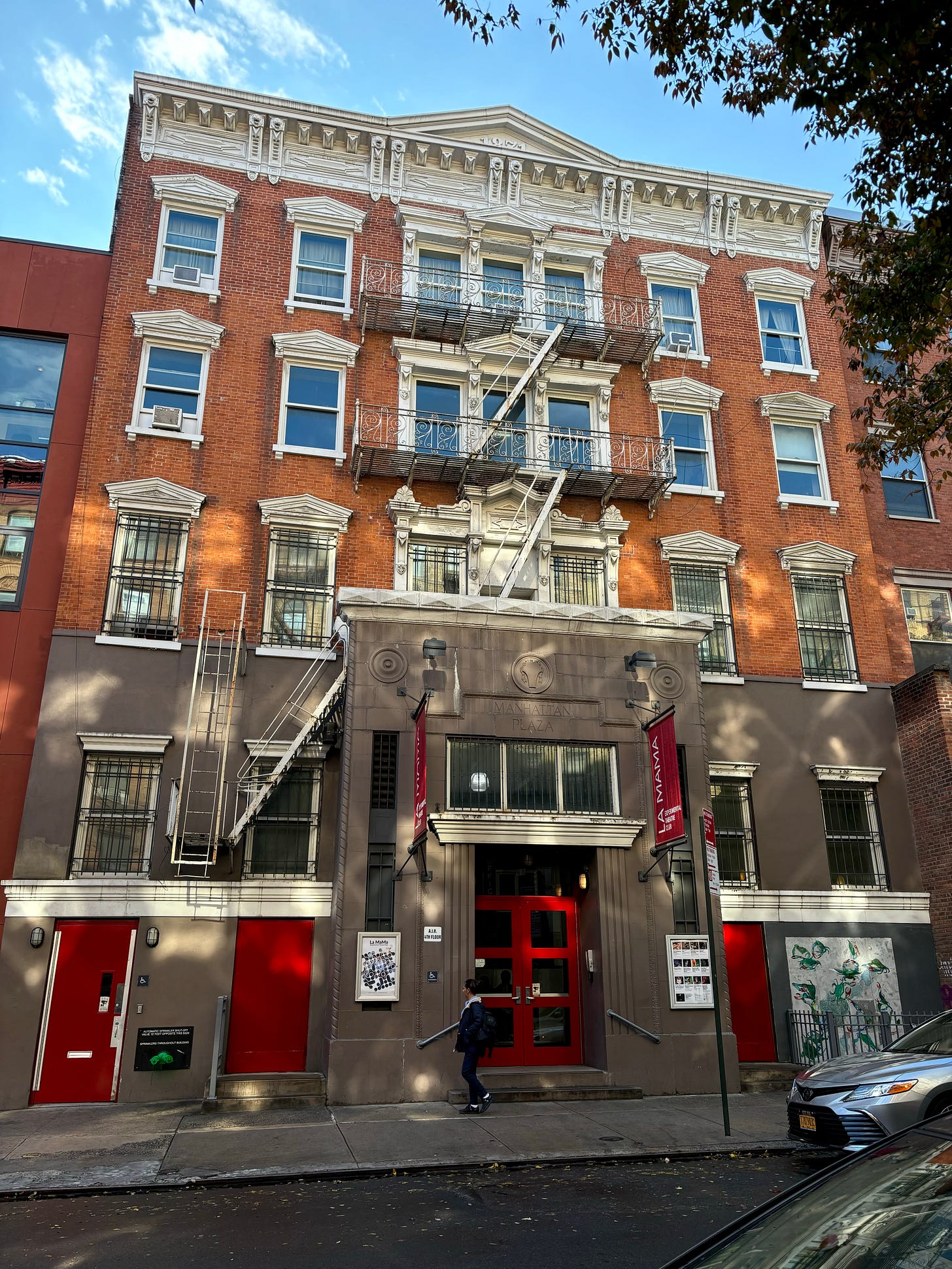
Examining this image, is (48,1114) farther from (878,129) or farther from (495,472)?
(878,129)

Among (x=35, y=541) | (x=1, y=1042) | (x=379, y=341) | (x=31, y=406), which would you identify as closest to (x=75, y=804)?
(x=1, y=1042)

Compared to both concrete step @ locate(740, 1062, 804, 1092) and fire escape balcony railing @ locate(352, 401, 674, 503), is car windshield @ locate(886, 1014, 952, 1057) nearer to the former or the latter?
concrete step @ locate(740, 1062, 804, 1092)

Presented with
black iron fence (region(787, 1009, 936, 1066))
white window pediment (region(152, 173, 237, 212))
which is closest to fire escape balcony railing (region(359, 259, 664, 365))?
white window pediment (region(152, 173, 237, 212))

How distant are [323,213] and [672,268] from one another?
27.8ft

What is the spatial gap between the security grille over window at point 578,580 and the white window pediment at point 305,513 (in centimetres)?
458

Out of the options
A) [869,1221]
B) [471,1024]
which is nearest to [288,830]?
[471,1024]

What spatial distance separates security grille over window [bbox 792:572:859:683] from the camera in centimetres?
2062

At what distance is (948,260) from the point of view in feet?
37.7

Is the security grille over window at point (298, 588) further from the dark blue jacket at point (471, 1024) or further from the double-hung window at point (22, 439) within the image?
the dark blue jacket at point (471, 1024)

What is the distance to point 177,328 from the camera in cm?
1944

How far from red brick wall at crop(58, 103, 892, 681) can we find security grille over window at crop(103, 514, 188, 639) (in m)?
0.21

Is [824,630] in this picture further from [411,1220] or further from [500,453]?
[411,1220]

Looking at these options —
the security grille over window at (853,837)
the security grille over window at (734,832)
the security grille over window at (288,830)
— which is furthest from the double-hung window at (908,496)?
the security grille over window at (288,830)

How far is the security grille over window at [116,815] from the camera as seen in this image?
53.0 feet
